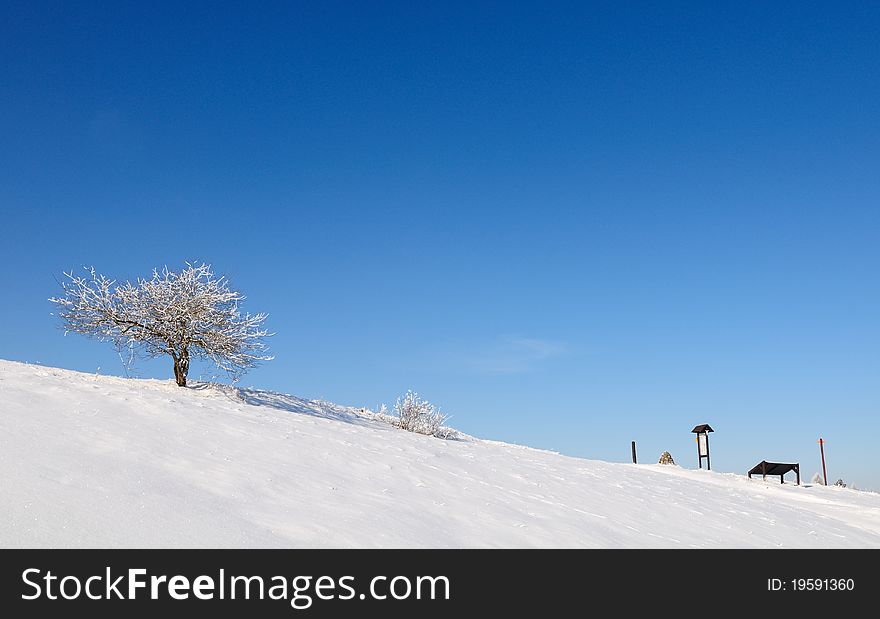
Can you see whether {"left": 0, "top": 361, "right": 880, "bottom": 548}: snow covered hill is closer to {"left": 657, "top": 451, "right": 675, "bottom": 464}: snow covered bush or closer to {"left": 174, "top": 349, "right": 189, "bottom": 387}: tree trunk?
{"left": 174, "top": 349, "right": 189, "bottom": 387}: tree trunk

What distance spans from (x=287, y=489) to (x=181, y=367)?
12388 mm

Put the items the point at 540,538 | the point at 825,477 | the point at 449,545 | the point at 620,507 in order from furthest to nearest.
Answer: the point at 825,477, the point at 620,507, the point at 540,538, the point at 449,545

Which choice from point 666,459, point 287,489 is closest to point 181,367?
point 287,489

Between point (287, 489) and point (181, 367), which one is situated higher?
point (181, 367)

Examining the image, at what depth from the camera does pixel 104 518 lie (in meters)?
8.95

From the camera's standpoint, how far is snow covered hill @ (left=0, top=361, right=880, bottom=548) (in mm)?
9438

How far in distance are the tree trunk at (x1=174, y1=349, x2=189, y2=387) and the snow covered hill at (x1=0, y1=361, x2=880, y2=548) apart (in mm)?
384

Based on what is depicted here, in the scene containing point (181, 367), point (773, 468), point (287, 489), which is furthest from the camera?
point (773, 468)

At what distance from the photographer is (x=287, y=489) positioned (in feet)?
40.1

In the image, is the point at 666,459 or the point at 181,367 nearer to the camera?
the point at 181,367

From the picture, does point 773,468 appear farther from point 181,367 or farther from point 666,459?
point 181,367
